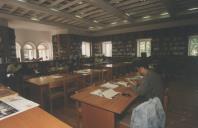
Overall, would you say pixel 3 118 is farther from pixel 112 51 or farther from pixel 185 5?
pixel 112 51

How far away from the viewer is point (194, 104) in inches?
149

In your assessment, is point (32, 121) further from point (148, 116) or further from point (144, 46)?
point (144, 46)

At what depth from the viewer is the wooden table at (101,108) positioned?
179cm

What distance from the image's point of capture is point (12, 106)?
159cm

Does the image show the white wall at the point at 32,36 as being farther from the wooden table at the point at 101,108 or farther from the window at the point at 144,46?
the wooden table at the point at 101,108

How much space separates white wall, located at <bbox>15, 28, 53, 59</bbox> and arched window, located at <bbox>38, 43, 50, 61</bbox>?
33 cm

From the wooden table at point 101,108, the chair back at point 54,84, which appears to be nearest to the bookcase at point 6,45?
the chair back at point 54,84

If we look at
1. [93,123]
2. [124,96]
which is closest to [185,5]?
[124,96]

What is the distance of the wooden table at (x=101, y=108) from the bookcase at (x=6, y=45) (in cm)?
526

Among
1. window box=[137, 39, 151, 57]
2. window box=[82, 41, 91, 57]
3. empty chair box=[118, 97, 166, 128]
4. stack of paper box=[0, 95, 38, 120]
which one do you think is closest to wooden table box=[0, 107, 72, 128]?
stack of paper box=[0, 95, 38, 120]

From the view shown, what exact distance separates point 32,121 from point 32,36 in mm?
9353

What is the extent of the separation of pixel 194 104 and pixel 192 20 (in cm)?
442

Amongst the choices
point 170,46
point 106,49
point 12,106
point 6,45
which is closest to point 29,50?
point 6,45

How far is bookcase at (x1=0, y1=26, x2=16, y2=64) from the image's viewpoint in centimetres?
602
